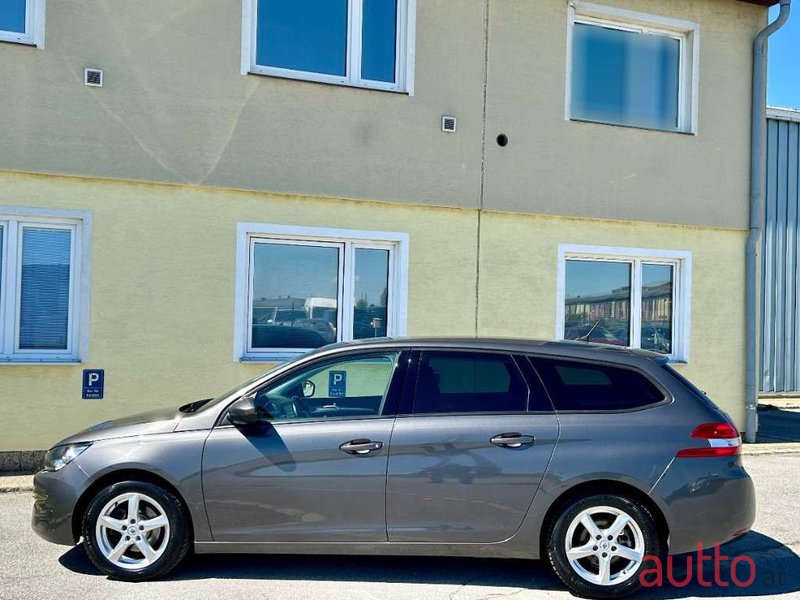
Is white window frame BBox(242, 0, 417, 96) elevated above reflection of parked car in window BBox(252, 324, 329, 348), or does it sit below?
above

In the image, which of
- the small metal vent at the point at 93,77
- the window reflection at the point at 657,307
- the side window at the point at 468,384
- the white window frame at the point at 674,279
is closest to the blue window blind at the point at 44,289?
the small metal vent at the point at 93,77

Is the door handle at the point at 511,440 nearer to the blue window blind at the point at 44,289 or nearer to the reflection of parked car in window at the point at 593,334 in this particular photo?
the blue window blind at the point at 44,289

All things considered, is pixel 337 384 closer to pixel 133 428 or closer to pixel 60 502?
pixel 133 428

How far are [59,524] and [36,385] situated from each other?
3262 millimetres

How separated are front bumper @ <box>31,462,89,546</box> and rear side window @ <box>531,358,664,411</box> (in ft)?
9.88

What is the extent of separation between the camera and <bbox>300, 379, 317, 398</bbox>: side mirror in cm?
534

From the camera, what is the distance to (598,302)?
34.0ft

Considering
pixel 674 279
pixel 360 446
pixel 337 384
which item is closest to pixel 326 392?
pixel 337 384

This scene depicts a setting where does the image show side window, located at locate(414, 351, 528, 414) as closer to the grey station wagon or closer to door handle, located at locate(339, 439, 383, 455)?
the grey station wagon

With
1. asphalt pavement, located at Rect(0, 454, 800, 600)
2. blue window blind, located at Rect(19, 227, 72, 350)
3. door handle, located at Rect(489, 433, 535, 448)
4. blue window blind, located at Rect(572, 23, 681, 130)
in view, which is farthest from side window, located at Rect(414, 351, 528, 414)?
blue window blind, located at Rect(572, 23, 681, 130)

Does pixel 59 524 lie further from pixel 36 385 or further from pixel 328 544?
pixel 36 385

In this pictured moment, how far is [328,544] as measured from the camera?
5.00 metres

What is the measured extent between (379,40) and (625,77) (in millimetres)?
3435

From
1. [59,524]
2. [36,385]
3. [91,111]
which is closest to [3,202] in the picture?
[91,111]
